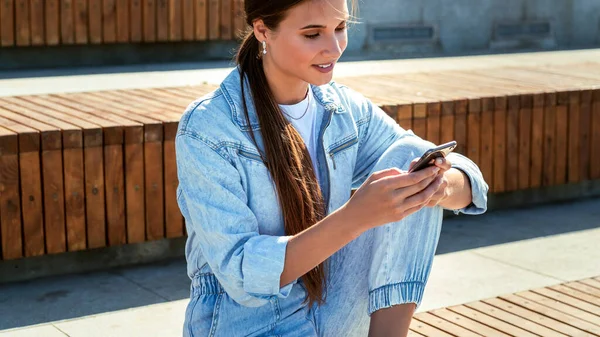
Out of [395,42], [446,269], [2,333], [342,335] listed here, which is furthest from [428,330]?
[395,42]

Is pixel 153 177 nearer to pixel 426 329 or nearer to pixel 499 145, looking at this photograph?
pixel 426 329

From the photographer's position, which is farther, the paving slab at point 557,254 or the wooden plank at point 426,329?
the paving slab at point 557,254

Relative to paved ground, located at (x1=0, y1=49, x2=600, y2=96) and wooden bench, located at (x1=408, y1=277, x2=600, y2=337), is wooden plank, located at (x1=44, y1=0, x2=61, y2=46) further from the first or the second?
wooden bench, located at (x1=408, y1=277, x2=600, y2=337)

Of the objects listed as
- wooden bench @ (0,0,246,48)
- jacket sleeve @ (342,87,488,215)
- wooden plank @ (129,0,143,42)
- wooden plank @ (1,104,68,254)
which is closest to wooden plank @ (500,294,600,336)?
jacket sleeve @ (342,87,488,215)

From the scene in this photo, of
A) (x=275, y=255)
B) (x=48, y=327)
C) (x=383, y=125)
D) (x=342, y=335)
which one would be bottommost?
(x=48, y=327)

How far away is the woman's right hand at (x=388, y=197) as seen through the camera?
2.48m

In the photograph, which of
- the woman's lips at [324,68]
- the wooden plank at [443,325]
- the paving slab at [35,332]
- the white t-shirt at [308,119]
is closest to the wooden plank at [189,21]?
the paving slab at [35,332]

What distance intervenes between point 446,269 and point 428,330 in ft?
4.21

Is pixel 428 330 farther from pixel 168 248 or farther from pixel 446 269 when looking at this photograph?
pixel 168 248

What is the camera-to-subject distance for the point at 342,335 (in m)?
2.94

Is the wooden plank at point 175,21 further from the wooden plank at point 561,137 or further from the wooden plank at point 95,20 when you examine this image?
the wooden plank at point 561,137

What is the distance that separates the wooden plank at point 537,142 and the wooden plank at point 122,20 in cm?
462

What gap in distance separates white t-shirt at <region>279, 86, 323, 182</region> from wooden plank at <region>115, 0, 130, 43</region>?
683cm

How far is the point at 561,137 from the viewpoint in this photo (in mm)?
6316
